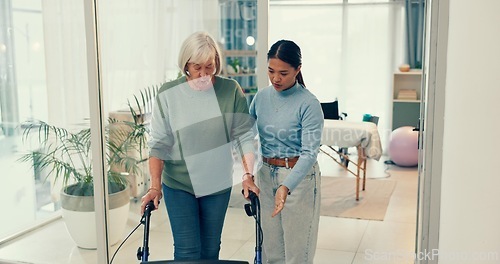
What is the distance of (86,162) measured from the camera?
3.65 metres

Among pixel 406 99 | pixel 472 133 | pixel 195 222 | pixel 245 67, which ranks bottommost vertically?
pixel 195 222

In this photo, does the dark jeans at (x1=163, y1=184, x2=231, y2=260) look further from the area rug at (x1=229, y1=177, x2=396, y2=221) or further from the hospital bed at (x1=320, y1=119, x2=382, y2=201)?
the hospital bed at (x1=320, y1=119, x2=382, y2=201)

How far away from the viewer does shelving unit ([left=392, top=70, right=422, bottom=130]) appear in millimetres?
3184

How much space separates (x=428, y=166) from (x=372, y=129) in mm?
Answer: 477

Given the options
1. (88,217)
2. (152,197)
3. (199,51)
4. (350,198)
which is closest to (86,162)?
(88,217)

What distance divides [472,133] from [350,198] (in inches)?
42.3

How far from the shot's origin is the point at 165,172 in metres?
2.66

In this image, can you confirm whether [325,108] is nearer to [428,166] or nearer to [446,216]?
[428,166]

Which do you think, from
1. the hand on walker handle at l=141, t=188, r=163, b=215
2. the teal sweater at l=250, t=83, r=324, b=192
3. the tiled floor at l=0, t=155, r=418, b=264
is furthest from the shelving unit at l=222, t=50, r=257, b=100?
the hand on walker handle at l=141, t=188, r=163, b=215

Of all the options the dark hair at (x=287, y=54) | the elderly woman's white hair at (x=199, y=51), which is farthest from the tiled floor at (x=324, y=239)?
the elderly woman's white hair at (x=199, y=51)

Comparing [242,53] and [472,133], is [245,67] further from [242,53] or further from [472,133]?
[472,133]

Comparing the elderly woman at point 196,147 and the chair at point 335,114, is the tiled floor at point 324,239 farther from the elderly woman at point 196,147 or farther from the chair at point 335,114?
the elderly woman at point 196,147

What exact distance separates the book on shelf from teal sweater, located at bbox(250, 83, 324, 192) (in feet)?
3.10

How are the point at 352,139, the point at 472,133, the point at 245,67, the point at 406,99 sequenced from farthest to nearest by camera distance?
1. the point at 406,99
2. the point at 352,139
3. the point at 245,67
4. the point at 472,133
